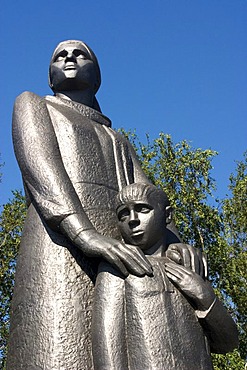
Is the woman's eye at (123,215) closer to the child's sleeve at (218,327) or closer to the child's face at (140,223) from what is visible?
the child's face at (140,223)

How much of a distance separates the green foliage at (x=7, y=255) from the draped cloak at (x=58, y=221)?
48.0 ft

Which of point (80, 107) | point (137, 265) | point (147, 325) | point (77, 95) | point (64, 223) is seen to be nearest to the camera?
point (147, 325)

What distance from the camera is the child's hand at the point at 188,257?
15.2ft

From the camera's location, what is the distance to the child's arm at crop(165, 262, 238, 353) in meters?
4.39

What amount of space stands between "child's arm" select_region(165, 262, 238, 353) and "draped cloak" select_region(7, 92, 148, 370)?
611mm

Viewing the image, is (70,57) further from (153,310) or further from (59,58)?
(153,310)

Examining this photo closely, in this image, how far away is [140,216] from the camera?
454cm

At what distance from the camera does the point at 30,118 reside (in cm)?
506

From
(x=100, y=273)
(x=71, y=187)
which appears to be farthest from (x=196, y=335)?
(x=71, y=187)

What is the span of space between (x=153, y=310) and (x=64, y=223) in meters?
0.86

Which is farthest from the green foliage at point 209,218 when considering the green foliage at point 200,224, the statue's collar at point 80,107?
the statue's collar at point 80,107

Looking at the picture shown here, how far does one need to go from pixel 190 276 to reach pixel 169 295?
0.22 m

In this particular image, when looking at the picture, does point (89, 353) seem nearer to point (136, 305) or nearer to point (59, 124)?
point (136, 305)

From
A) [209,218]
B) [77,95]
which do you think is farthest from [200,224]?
Answer: [77,95]
